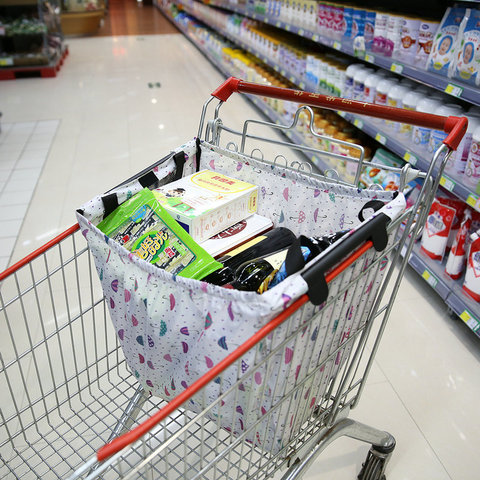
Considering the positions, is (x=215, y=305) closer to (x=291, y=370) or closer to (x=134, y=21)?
(x=291, y=370)

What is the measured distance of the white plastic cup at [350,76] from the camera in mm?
3010

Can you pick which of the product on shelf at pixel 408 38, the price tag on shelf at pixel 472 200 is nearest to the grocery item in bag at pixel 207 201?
the price tag on shelf at pixel 472 200

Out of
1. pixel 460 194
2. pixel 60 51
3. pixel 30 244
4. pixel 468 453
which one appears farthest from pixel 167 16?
pixel 468 453

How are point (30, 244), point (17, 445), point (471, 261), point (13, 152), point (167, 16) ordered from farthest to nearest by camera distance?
point (167, 16) < point (13, 152) < point (30, 244) < point (471, 261) < point (17, 445)

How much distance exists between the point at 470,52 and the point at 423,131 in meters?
0.48

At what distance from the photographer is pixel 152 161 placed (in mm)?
3873

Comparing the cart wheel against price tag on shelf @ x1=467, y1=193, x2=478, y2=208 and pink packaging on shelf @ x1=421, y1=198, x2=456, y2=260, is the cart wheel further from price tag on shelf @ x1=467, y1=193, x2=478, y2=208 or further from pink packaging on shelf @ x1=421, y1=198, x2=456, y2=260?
pink packaging on shelf @ x1=421, y1=198, x2=456, y2=260

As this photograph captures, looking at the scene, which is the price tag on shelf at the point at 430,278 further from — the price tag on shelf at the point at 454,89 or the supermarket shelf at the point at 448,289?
the price tag on shelf at the point at 454,89

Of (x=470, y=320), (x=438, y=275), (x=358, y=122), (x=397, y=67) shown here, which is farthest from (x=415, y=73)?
(x=470, y=320)

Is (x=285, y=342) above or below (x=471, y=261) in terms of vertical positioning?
above

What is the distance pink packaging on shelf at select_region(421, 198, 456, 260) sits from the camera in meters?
2.25

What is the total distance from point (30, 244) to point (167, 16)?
1117 centimetres

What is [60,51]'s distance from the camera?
720cm

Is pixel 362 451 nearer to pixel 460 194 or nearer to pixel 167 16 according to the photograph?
pixel 460 194
